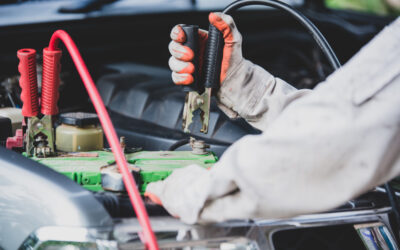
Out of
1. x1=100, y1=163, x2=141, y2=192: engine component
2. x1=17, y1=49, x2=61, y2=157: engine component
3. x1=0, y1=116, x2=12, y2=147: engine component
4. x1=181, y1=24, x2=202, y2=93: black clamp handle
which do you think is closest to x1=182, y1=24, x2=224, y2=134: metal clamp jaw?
x1=181, y1=24, x2=202, y2=93: black clamp handle

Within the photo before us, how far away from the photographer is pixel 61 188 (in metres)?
0.82

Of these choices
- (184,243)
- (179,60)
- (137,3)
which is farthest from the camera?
(137,3)

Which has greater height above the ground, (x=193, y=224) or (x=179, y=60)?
(x=179, y=60)

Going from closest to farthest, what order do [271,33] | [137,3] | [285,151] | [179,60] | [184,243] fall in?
[285,151], [184,243], [179,60], [137,3], [271,33]

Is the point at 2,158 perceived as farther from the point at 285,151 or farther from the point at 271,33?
the point at 271,33

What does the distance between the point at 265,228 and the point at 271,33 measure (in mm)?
1670

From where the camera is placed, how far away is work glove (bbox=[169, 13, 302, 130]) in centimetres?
106

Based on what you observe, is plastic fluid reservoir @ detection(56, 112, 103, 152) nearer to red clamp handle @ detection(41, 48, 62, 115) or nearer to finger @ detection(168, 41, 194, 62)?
red clamp handle @ detection(41, 48, 62, 115)

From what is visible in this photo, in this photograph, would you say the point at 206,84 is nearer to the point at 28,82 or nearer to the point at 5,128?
the point at 28,82

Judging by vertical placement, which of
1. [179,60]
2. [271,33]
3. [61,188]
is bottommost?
[271,33]

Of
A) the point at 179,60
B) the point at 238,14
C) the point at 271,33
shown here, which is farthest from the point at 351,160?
the point at 271,33

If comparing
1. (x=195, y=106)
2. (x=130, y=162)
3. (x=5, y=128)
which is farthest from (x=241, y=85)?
(x=5, y=128)

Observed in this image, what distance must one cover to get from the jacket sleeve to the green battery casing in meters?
0.14

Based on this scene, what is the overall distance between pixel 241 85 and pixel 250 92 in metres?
0.03
